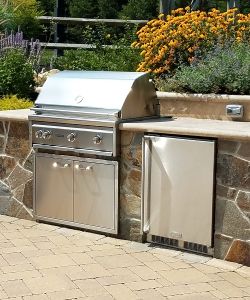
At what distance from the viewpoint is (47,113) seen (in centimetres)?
632

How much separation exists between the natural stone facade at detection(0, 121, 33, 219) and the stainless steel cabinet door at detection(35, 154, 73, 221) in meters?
0.18

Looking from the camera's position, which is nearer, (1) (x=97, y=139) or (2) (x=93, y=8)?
(1) (x=97, y=139)

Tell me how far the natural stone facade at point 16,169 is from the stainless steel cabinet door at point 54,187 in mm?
177

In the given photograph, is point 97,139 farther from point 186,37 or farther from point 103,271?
point 186,37

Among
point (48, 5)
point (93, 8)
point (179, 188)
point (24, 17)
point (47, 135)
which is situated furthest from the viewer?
point (48, 5)

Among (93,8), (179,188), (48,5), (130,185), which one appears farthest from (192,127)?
(48,5)

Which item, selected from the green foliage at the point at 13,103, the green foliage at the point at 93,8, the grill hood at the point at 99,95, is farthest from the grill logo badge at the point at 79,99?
the green foliage at the point at 93,8

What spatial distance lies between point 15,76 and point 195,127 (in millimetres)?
3814

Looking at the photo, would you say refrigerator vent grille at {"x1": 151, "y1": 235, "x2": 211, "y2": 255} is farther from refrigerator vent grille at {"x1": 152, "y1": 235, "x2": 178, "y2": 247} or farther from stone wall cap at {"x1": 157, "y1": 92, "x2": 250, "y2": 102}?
stone wall cap at {"x1": 157, "y1": 92, "x2": 250, "y2": 102}

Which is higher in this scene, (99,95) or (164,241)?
(99,95)

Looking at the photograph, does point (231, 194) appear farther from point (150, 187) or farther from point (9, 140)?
point (9, 140)

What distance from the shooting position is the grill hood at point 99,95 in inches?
235

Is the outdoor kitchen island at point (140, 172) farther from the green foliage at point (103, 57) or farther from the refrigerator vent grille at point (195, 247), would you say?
the green foliage at point (103, 57)

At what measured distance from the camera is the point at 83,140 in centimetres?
609
